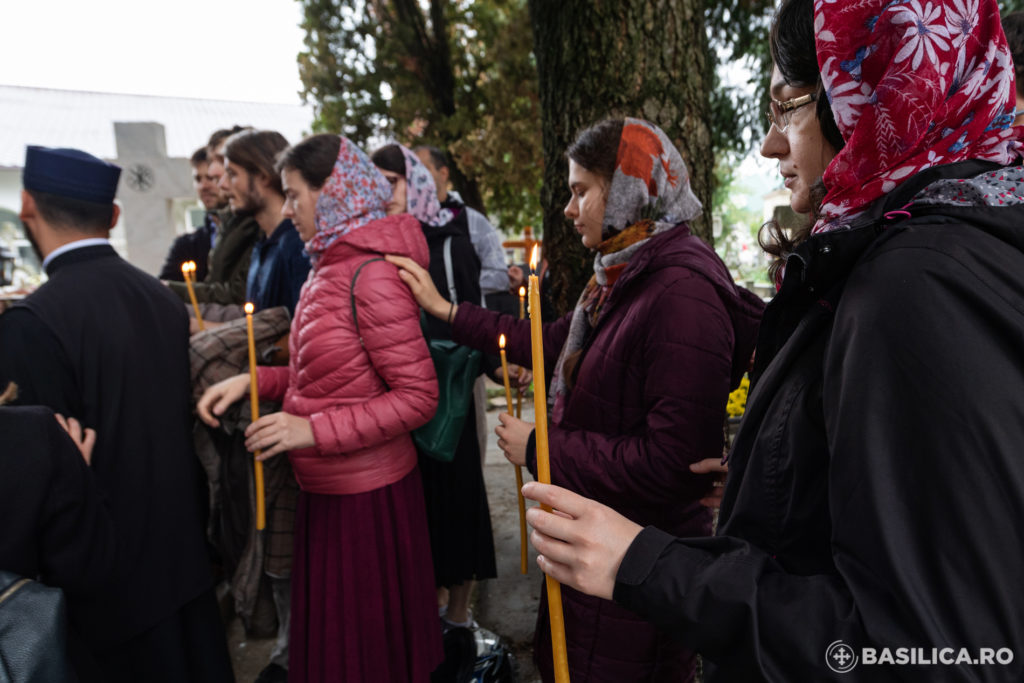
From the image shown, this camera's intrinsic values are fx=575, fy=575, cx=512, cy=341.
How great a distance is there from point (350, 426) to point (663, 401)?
1.12 metres

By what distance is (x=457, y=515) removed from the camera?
3.14 m

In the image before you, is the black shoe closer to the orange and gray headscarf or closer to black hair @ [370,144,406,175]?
the orange and gray headscarf

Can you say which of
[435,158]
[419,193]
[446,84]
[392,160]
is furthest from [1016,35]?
[446,84]

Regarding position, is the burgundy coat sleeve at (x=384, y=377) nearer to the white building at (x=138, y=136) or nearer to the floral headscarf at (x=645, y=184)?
the floral headscarf at (x=645, y=184)

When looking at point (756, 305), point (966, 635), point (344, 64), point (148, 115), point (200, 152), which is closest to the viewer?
point (966, 635)

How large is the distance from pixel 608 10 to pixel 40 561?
2757 millimetres

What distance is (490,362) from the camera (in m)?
2.92

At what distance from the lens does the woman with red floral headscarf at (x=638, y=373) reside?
4.83 ft

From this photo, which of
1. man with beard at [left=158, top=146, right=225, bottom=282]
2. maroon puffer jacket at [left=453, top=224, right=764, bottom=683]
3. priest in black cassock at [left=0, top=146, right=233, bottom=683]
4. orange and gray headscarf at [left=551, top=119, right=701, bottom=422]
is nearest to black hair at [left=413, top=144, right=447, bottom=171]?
man with beard at [left=158, top=146, right=225, bottom=282]

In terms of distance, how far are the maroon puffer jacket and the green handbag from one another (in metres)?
0.69

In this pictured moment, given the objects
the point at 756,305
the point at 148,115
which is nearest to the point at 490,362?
the point at 756,305

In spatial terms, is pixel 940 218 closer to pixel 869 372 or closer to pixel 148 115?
pixel 869 372

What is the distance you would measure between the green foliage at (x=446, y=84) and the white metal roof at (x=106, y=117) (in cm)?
1288

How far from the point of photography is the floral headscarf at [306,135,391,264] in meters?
2.21
